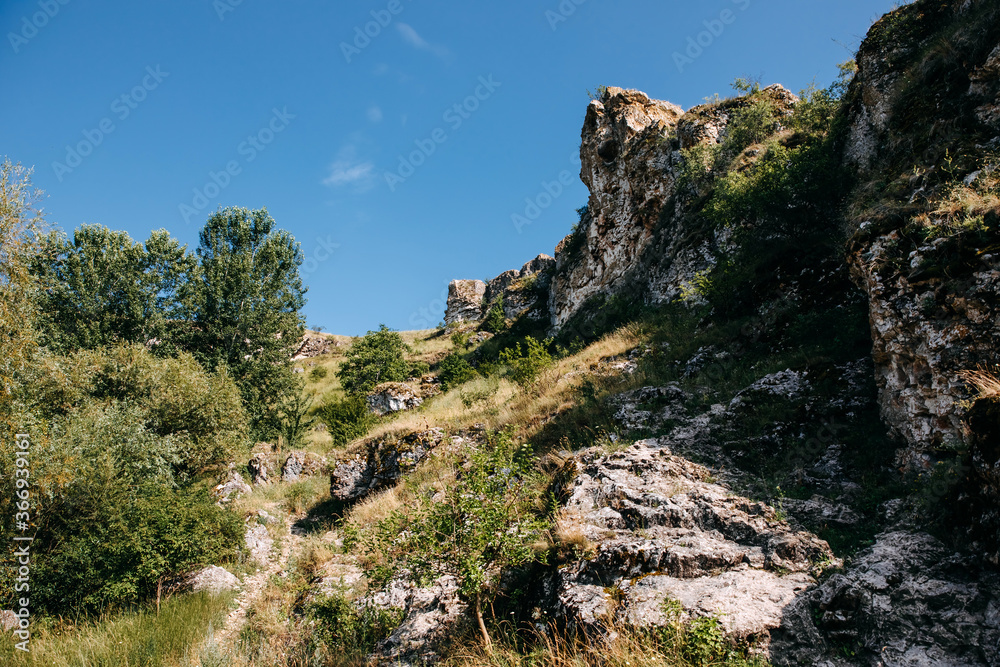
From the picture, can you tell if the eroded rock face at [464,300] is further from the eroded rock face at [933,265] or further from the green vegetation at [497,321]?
the eroded rock face at [933,265]

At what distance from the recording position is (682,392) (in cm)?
908

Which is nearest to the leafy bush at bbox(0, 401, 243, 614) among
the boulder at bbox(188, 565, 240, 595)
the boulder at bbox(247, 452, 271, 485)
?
the boulder at bbox(188, 565, 240, 595)

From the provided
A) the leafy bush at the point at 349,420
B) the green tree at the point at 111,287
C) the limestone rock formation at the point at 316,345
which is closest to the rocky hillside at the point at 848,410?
the leafy bush at the point at 349,420

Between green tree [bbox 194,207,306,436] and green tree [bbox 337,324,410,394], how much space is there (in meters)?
4.03

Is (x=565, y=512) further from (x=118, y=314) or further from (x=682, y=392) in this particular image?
(x=118, y=314)

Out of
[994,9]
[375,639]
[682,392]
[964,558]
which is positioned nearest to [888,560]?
[964,558]

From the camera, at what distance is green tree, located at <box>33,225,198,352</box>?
21.7 meters

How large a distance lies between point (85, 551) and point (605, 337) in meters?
15.3

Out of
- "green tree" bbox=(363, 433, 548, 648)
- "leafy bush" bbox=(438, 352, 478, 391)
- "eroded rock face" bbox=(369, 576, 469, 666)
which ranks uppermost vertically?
"leafy bush" bbox=(438, 352, 478, 391)

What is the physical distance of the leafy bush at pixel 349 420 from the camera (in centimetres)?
1758

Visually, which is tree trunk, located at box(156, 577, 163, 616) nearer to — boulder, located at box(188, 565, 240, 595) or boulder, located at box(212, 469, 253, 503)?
boulder, located at box(188, 565, 240, 595)

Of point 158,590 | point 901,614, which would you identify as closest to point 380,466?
point 158,590

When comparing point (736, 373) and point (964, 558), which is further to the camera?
point (736, 373)

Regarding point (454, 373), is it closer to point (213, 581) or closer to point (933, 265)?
point (213, 581)
